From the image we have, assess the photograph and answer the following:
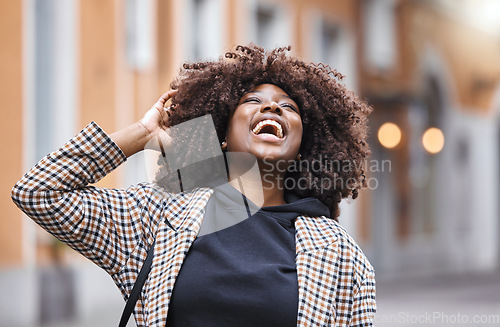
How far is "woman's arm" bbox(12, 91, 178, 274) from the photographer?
8.93 feet

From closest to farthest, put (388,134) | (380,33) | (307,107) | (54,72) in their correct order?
1. (307,107)
2. (54,72)
3. (380,33)
4. (388,134)

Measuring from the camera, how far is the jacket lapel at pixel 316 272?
274 centimetres

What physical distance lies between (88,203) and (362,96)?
16015 millimetres

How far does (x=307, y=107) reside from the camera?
3.28 metres

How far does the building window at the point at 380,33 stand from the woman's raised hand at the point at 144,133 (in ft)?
54.0

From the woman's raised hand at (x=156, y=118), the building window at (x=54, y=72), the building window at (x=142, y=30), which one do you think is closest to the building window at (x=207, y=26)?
the building window at (x=142, y=30)

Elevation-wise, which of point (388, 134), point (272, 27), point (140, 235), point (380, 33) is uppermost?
point (380, 33)

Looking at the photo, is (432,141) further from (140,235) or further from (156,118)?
(140,235)

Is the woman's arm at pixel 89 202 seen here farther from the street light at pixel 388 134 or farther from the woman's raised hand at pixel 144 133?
the street light at pixel 388 134

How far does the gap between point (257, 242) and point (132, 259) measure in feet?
1.33

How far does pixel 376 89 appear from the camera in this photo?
63.6 feet

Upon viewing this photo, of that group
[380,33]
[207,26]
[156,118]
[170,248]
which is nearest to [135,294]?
[170,248]

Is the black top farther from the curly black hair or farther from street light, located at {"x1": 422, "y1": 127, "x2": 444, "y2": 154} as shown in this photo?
street light, located at {"x1": 422, "y1": 127, "x2": 444, "y2": 154}

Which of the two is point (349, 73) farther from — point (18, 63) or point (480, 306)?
point (18, 63)
